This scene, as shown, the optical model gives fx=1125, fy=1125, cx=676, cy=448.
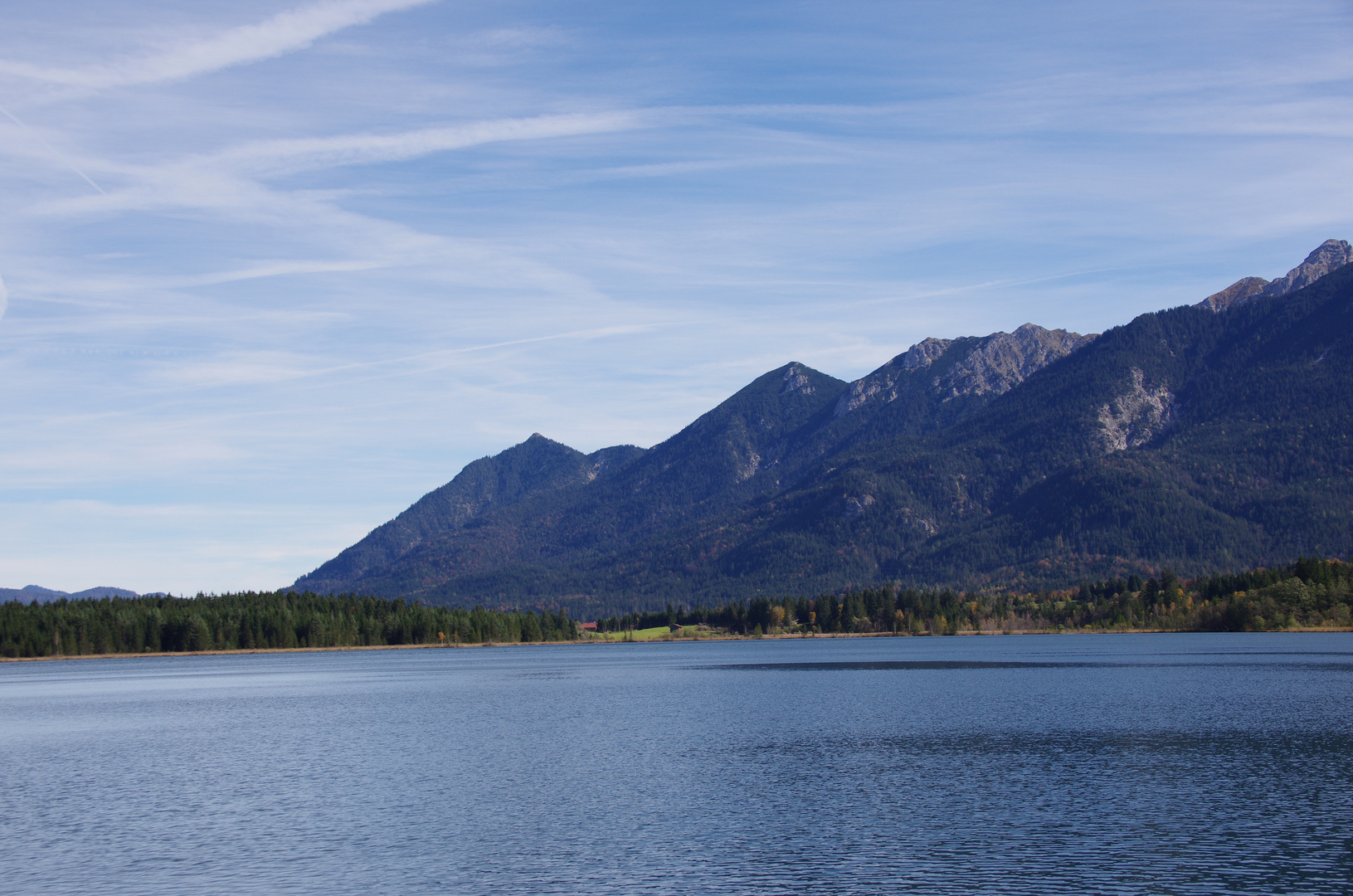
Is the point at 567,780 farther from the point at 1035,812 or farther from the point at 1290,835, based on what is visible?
the point at 1290,835

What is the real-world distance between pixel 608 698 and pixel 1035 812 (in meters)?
78.9

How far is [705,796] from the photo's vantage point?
59.6 meters

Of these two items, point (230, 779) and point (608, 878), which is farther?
point (230, 779)

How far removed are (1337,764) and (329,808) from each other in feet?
182

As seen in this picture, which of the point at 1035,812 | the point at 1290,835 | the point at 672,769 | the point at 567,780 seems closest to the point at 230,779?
the point at 567,780

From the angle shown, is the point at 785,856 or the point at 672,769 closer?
the point at 785,856

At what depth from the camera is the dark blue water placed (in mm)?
42781

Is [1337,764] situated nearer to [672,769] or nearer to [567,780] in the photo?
[672,769]

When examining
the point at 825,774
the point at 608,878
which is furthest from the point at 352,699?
the point at 608,878

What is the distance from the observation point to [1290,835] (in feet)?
151

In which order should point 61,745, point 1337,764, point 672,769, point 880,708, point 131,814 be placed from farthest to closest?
point 880,708 < point 61,745 < point 672,769 < point 1337,764 < point 131,814

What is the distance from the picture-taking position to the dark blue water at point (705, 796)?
42781mm

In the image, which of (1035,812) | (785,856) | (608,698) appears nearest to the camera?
(785,856)

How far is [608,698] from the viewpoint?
415 ft
